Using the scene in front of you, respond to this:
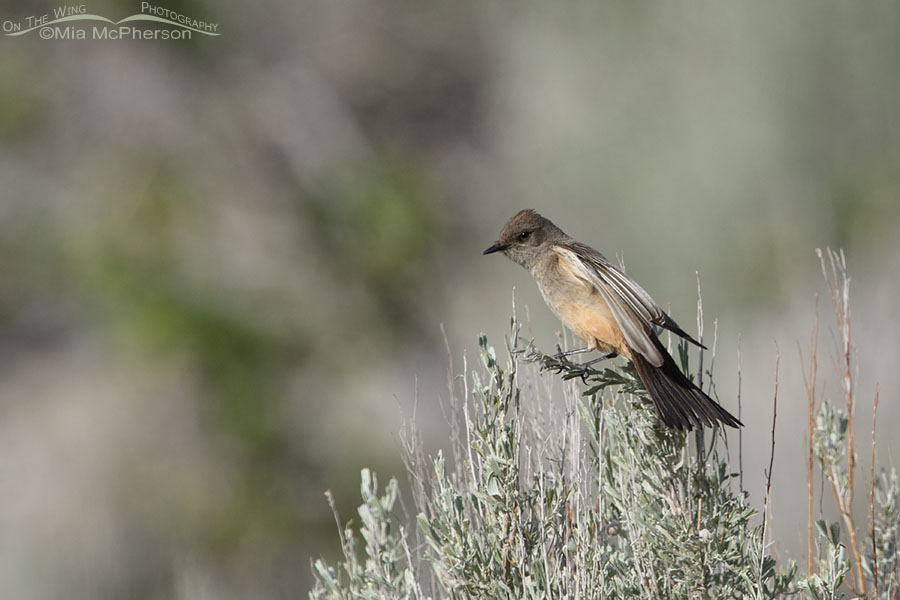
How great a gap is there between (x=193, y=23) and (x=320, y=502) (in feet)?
20.2

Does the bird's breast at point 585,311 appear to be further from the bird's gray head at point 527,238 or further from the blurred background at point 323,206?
the blurred background at point 323,206

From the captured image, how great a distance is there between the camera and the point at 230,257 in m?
12.6

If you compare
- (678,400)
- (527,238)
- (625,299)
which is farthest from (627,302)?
(527,238)

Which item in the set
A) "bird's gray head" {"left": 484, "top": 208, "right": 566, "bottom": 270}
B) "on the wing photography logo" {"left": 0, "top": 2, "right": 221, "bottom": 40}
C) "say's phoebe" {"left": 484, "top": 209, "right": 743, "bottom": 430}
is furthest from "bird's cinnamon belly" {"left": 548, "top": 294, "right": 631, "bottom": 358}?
"on the wing photography logo" {"left": 0, "top": 2, "right": 221, "bottom": 40}

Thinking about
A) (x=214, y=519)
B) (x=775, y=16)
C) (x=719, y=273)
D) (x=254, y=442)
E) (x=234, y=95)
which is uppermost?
(x=234, y=95)

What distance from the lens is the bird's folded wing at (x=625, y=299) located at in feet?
9.56

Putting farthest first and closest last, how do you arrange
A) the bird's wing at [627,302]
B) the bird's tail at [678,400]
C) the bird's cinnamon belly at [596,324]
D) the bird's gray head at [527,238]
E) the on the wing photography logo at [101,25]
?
the on the wing photography logo at [101,25], the bird's gray head at [527,238], the bird's cinnamon belly at [596,324], the bird's wing at [627,302], the bird's tail at [678,400]

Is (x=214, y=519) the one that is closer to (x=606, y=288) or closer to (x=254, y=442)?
(x=254, y=442)

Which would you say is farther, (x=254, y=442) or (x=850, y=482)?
(x=254, y=442)

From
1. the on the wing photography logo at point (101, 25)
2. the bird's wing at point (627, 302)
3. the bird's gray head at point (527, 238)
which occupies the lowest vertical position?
the bird's wing at point (627, 302)

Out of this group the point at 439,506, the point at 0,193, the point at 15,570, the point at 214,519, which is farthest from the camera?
the point at 0,193

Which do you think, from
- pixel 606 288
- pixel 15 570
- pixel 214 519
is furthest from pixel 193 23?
pixel 606 288

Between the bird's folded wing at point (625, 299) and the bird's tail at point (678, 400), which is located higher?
the bird's folded wing at point (625, 299)

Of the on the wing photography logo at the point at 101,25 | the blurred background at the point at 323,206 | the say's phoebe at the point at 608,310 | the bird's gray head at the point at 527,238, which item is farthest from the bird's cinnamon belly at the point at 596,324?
the on the wing photography logo at the point at 101,25
